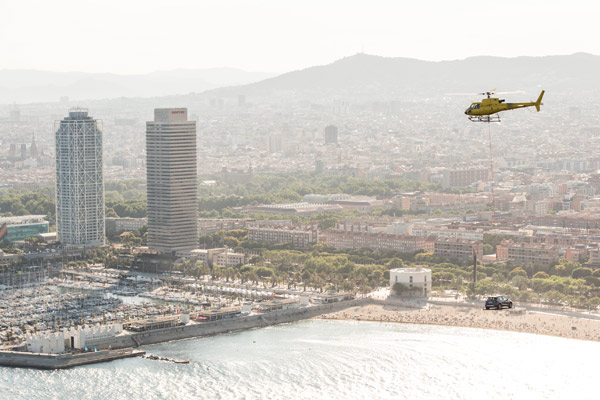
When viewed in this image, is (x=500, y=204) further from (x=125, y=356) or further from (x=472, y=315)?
(x=125, y=356)

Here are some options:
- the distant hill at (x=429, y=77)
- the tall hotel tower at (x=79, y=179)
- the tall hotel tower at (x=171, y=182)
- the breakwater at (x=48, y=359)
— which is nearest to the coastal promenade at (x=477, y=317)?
the breakwater at (x=48, y=359)

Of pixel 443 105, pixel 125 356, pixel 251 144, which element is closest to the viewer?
pixel 125 356

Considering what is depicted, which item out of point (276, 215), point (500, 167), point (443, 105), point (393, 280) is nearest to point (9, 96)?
point (443, 105)

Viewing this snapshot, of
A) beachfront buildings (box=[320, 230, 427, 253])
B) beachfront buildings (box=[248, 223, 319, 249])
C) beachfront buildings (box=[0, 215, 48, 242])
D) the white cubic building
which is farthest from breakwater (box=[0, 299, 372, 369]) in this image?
beachfront buildings (box=[0, 215, 48, 242])

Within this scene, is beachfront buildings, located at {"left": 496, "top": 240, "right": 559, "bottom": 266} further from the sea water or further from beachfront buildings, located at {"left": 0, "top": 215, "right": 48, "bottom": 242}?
beachfront buildings, located at {"left": 0, "top": 215, "right": 48, "bottom": 242}

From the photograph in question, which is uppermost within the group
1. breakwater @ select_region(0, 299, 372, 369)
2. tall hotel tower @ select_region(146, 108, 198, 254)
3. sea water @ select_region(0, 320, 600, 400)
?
tall hotel tower @ select_region(146, 108, 198, 254)

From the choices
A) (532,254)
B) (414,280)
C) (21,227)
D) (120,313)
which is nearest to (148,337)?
(120,313)
